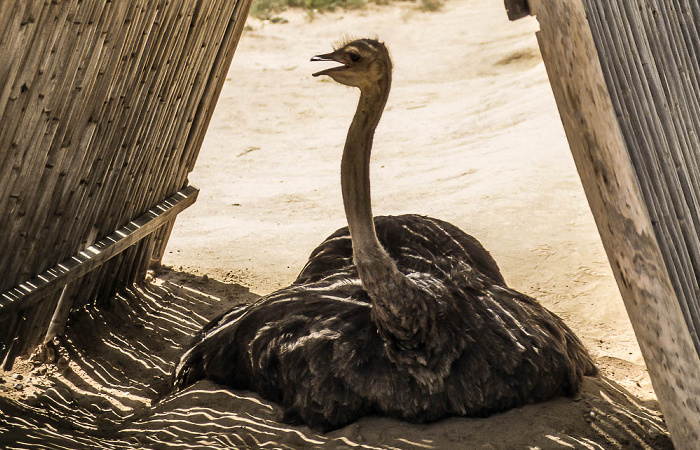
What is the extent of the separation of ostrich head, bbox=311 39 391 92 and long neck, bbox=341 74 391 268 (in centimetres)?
5

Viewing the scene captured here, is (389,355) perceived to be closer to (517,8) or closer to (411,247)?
(411,247)

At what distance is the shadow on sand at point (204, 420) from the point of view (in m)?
3.92

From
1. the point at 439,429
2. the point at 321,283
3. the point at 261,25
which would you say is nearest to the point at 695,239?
the point at 439,429

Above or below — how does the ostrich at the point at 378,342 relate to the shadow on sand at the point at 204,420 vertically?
above

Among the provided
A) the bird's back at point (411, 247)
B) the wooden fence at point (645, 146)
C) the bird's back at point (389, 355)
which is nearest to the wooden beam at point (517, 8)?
the wooden fence at point (645, 146)

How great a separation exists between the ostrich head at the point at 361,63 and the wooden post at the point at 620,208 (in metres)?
0.78

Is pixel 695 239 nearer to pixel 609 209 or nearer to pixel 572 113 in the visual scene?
pixel 609 209

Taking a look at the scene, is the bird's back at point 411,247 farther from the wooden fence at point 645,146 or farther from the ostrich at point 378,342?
the wooden fence at point 645,146

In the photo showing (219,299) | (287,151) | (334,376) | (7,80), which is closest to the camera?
(7,80)

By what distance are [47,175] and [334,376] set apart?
5.99ft

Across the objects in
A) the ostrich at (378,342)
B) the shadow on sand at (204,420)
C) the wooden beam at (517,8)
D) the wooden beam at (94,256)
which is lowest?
the shadow on sand at (204,420)

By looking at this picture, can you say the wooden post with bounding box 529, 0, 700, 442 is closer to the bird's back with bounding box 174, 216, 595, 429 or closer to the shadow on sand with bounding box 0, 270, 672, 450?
the shadow on sand with bounding box 0, 270, 672, 450

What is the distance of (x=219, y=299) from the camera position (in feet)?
20.8

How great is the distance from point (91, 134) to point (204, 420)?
1.66 meters
